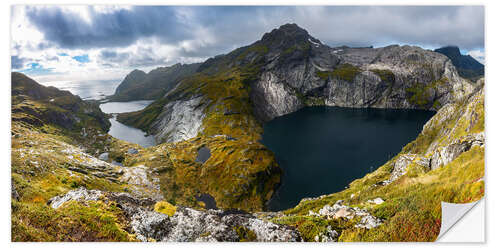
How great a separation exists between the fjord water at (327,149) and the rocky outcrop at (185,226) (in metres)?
29.5

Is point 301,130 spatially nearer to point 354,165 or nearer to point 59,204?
point 354,165

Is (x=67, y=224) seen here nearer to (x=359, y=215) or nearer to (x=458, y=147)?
(x=359, y=215)

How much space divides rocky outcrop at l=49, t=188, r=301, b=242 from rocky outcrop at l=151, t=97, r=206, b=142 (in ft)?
228

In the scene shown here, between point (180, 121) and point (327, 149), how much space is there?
6252 centimetres

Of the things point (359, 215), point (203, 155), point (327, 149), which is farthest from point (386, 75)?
point (359, 215)

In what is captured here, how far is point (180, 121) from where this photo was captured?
3533 inches

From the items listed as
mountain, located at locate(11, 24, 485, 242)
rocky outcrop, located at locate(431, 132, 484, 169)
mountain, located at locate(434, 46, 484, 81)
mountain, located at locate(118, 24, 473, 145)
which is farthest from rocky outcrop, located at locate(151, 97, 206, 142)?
rocky outcrop, located at locate(431, 132, 484, 169)

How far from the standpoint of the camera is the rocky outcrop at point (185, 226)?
9.25 meters

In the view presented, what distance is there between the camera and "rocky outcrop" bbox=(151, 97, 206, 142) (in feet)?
266

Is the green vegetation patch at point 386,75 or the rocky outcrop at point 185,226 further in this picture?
the green vegetation patch at point 386,75

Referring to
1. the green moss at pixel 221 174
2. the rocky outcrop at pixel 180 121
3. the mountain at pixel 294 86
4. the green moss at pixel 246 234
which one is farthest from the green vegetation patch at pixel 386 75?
the green moss at pixel 246 234

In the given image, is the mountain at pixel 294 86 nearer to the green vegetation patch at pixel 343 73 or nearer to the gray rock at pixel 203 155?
the green vegetation patch at pixel 343 73

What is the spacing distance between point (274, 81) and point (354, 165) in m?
94.5
